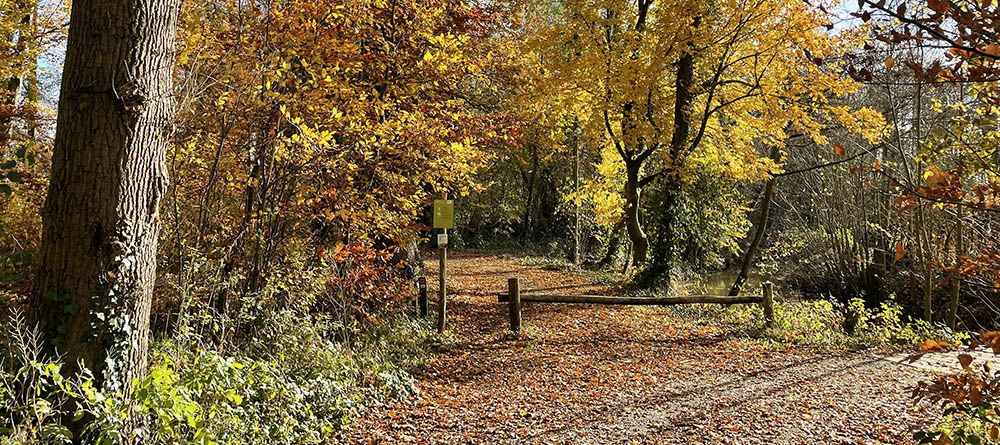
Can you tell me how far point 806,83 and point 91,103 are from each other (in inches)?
438

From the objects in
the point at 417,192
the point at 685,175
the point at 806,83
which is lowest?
the point at 417,192

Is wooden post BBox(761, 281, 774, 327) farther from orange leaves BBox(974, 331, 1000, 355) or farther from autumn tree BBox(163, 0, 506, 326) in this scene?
orange leaves BBox(974, 331, 1000, 355)

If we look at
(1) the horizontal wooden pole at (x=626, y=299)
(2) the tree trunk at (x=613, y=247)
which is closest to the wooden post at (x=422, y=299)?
(1) the horizontal wooden pole at (x=626, y=299)

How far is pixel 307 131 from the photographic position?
209 inches

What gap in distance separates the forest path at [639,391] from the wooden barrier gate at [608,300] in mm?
438

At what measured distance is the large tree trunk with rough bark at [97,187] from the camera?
3311mm

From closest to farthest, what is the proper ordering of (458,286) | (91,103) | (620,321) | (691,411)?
(91,103), (691,411), (620,321), (458,286)

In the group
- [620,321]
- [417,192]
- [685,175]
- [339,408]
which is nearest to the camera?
[339,408]

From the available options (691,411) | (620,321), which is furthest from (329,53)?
(620,321)

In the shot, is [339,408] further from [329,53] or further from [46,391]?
[329,53]

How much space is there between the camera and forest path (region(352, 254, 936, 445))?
5.36m

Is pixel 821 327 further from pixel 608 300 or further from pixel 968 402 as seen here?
pixel 968 402

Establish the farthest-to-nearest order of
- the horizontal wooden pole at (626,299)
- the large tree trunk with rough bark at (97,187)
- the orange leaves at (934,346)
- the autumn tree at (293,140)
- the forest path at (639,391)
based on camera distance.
A: the horizontal wooden pole at (626,299) < the forest path at (639,391) < the autumn tree at (293,140) < the large tree trunk with rough bark at (97,187) < the orange leaves at (934,346)

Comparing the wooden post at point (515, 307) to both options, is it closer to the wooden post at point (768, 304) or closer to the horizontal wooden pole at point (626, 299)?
the horizontal wooden pole at point (626, 299)
